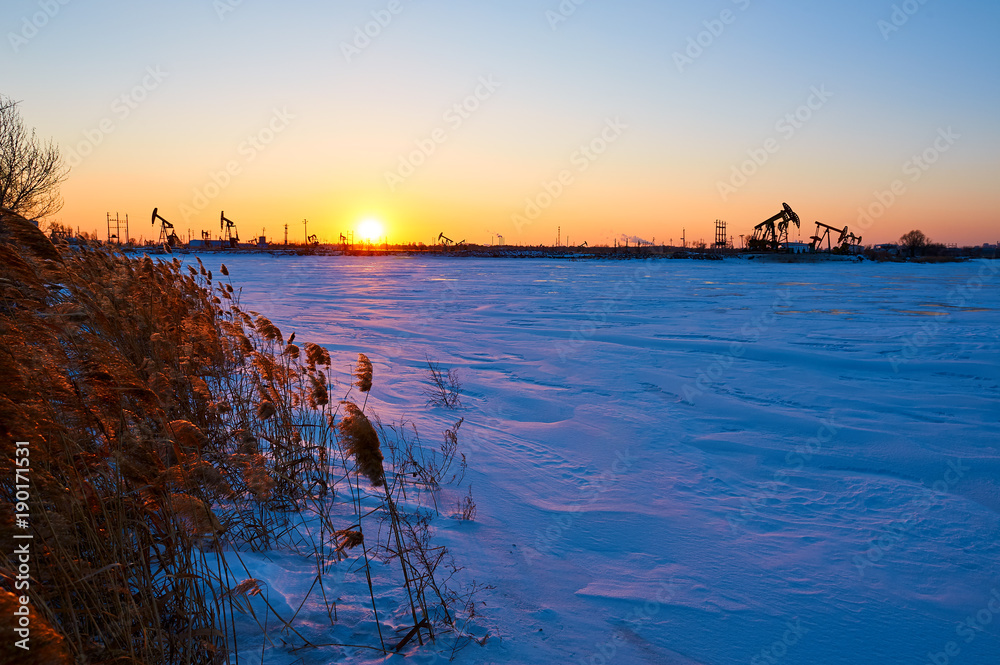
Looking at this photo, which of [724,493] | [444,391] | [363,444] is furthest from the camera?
[444,391]

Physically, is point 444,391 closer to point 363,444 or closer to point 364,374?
point 364,374

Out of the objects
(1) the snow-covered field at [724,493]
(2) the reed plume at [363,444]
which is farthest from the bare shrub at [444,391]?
(2) the reed plume at [363,444]

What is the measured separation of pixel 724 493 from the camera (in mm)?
3881

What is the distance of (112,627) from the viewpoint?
1799 mm

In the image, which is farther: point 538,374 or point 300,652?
point 538,374

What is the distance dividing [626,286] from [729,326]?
11.5 m

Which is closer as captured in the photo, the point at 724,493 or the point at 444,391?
the point at 724,493

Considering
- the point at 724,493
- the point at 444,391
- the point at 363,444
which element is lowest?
the point at 724,493

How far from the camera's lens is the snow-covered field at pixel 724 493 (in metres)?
2.48

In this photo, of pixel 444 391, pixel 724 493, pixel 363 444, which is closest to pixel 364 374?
pixel 363 444

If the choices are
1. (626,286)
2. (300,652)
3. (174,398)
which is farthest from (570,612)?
(626,286)

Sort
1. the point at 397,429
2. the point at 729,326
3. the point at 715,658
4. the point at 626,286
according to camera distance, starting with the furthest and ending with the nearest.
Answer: the point at 626,286 < the point at 729,326 < the point at 397,429 < the point at 715,658

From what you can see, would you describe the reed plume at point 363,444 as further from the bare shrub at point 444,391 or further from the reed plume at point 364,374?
the bare shrub at point 444,391

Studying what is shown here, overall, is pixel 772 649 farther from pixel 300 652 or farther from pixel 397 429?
pixel 397 429
